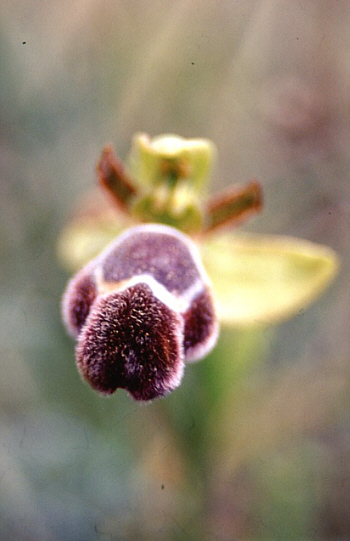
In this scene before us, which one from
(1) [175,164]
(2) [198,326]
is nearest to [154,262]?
(2) [198,326]

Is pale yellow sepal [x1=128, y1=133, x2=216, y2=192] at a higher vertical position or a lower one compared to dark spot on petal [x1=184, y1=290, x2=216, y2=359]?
higher

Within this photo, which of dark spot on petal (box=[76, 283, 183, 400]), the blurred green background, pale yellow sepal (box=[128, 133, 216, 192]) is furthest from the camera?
the blurred green background

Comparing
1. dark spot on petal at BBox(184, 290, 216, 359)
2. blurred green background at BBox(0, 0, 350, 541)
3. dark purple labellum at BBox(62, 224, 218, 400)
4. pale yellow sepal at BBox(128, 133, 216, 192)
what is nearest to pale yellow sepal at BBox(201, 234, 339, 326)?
blurred green background at BBox(0, 0, 350, 541)

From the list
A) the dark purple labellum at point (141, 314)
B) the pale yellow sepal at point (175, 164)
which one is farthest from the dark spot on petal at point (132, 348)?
the pale yellow sepal at point (175, 164)

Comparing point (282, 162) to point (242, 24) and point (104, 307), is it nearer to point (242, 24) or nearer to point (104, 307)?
point (242, 24)

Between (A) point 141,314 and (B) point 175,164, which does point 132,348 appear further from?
(B) point 175,164

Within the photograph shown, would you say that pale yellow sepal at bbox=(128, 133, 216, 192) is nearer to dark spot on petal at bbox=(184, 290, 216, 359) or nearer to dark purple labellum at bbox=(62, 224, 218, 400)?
dark purple labellum at bbox=(62, 224, 218, 400)

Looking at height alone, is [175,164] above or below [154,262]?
above
